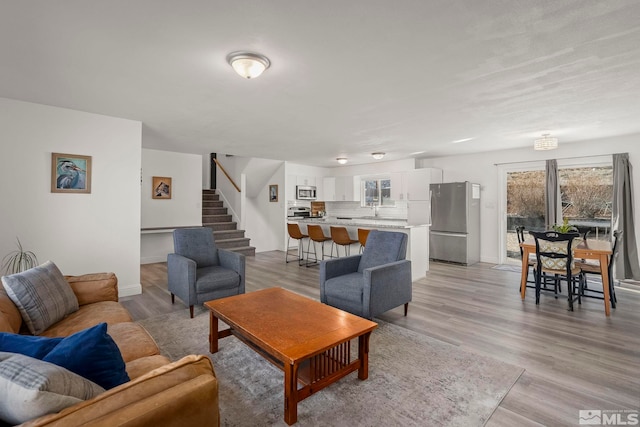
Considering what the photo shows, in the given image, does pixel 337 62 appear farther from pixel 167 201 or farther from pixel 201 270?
pixel 167 201

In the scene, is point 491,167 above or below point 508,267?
above

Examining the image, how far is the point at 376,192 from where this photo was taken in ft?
27.5

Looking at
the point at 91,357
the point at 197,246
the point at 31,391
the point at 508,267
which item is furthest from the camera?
the point at 508,267

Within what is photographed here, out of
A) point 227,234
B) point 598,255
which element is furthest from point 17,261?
point 598,255

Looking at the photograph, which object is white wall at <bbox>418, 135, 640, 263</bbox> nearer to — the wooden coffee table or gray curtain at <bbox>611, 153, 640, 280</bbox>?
gray curtain at <bbox>611, 153, 640, 280</bbox>

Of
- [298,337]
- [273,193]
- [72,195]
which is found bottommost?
[298,337]

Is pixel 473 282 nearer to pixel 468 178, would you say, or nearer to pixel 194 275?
pixel 468 178

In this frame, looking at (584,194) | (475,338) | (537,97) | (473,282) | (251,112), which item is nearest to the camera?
(475,338)

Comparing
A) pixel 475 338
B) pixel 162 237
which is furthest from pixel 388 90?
pixel 162 237

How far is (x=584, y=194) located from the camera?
217 inches

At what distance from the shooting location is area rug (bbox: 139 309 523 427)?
73.7 inches

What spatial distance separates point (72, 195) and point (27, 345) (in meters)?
3.24

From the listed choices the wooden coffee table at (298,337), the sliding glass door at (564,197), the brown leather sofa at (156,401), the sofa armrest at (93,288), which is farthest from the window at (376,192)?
the brown leather sofa at (156,401)

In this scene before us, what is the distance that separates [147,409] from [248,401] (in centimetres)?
123
